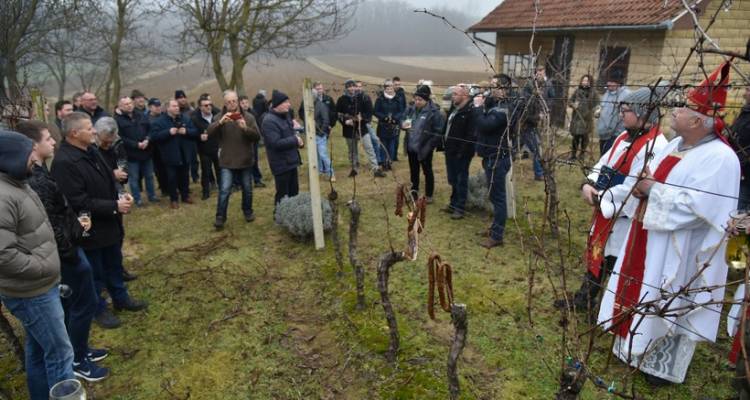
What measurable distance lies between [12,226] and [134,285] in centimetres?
275

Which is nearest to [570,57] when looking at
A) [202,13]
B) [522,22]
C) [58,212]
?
[522,22]

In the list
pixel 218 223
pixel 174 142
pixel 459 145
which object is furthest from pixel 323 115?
pixel 459 145

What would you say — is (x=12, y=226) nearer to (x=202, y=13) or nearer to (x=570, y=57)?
(x=202, y=13)

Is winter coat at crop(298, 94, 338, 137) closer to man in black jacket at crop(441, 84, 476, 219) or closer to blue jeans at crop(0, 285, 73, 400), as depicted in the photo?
man in black jacket at crop(441, 84, 476, 219)

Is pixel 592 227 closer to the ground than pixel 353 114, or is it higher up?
closer to the ground

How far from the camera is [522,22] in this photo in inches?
567

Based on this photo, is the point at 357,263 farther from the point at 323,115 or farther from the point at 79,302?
the point at 323,115

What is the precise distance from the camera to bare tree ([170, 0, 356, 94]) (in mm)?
12273

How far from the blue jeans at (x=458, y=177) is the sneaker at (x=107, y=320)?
4.57 m

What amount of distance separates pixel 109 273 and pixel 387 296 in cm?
260

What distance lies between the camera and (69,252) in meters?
3.19

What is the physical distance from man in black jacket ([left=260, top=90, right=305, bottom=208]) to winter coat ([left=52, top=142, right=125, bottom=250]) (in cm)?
241

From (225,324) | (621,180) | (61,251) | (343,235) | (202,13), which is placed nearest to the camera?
(61,251)

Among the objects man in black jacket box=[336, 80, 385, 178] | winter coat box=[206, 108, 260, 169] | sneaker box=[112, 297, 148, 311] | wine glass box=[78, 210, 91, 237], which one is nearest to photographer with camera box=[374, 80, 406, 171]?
man in black jacket box=[336, 80, 385, 178]
